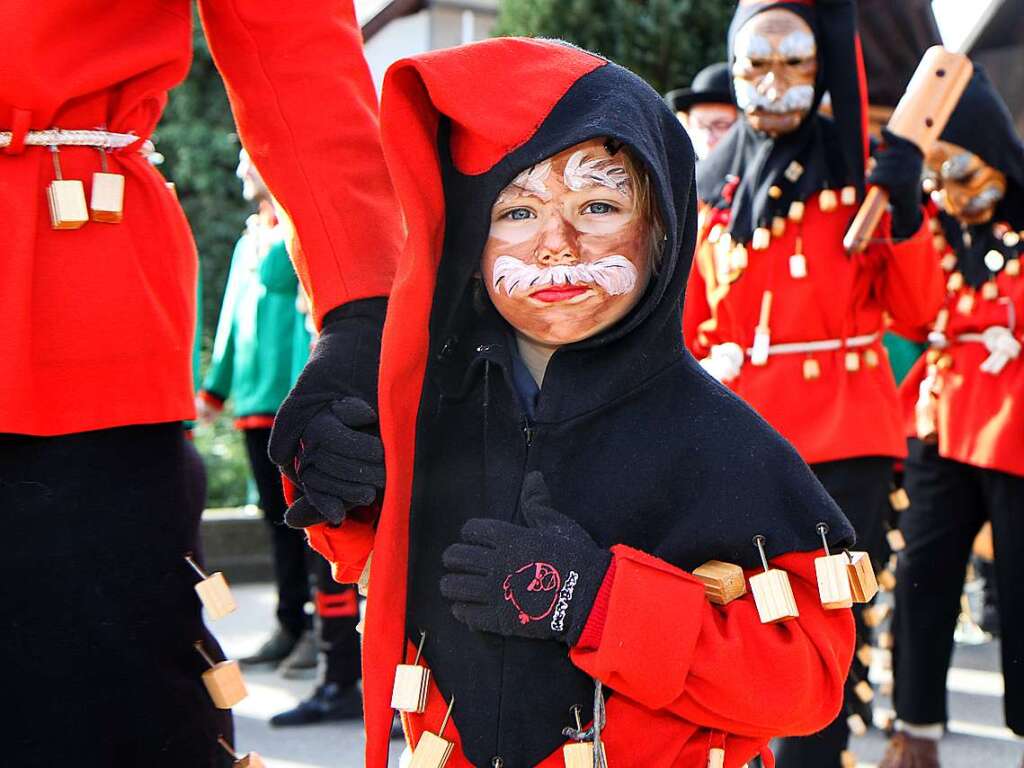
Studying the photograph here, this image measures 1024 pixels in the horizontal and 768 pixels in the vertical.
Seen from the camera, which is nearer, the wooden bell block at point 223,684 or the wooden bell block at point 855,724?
the wooden bell block at point 223,684

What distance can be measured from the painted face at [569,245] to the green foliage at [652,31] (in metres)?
7.90

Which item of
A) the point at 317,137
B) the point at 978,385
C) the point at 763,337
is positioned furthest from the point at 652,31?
the point at 317,137

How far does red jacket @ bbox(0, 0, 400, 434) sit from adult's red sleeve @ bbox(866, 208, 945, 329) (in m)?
2.47

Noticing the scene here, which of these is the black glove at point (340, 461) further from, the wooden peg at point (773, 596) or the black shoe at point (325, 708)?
the black shoe at point (325, 708)

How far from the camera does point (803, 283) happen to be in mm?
4375

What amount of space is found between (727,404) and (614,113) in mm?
473

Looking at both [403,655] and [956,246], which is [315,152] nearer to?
[403,655]

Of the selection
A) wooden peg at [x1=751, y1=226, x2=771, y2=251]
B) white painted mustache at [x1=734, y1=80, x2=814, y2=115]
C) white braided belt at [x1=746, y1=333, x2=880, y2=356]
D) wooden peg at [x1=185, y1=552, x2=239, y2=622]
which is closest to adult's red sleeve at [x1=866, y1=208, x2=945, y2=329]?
white braided belt at [x1=746, y1=333, x2=880, y2=356]

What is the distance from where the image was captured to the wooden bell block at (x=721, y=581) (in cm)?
201

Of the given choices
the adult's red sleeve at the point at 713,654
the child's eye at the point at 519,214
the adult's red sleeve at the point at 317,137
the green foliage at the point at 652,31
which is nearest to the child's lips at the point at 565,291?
the child's eye at the point at 519,214

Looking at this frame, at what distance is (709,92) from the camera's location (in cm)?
716

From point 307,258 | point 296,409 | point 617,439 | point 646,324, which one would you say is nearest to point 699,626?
point 617,439

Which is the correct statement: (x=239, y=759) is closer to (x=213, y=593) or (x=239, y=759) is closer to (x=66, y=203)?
(x=213, y=593)

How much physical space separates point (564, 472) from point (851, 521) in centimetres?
230
